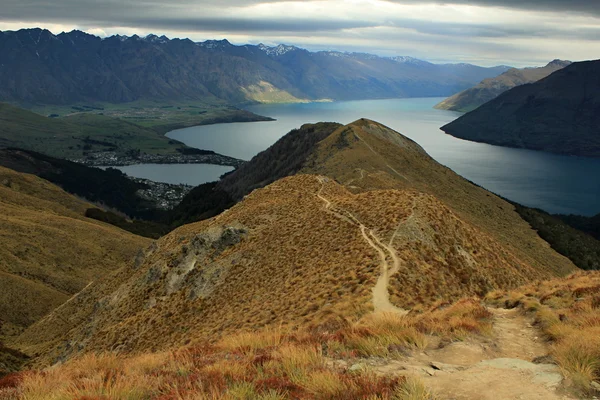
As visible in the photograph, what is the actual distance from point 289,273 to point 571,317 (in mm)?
18174

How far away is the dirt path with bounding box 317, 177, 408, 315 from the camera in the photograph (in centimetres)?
2334

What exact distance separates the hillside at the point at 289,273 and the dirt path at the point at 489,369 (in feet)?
24.0

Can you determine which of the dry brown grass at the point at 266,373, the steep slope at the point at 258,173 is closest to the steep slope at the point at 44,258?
the dry brown grass at the point at 266,373

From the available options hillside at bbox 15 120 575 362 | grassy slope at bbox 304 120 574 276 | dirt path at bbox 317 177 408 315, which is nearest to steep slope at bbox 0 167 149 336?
hillside at bbox 15 120 575 362

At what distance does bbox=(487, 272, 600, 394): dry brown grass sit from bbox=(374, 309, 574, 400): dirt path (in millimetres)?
496

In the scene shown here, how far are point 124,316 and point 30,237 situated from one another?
4593 centimetres

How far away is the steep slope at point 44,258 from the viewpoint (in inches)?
2253

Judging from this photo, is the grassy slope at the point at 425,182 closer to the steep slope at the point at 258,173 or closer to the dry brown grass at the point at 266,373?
the steep slope at the point at 258,173

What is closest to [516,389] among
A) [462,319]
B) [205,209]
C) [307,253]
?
[462,319]

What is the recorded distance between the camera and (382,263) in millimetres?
28328

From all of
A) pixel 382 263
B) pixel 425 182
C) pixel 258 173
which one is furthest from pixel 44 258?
pixel 258 173

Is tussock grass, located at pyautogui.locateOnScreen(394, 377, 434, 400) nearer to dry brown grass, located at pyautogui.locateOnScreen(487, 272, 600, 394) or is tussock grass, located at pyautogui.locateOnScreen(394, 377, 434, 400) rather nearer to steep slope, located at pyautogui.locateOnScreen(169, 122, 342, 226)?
dry brown grass, located at pyautogui.locateOnScreen(487, 272, 600, 394)

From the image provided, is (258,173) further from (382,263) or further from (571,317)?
(571,317)

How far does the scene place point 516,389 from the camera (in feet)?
35.5
